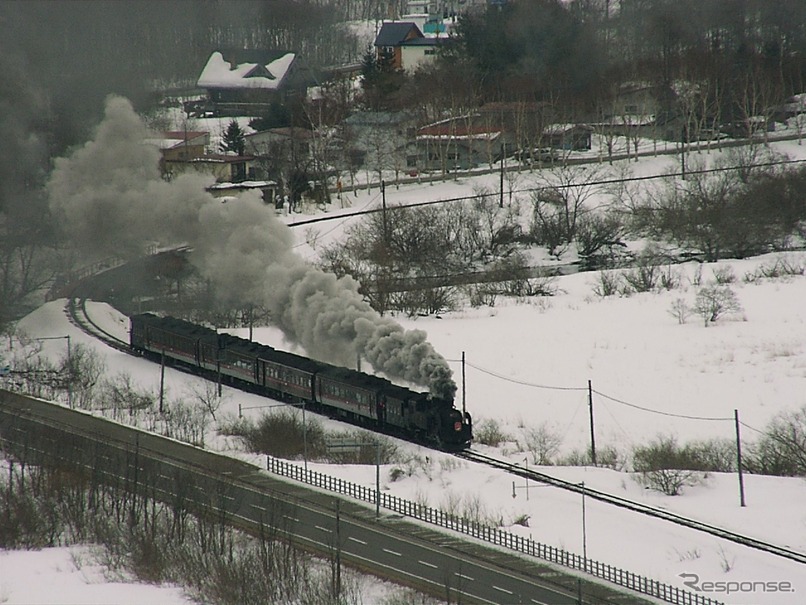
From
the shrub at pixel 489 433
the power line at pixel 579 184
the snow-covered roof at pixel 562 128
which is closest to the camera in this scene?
the shrub at pixel 489 433

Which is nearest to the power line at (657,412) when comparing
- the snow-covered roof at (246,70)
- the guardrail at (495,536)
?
the guardrail at (495,536)

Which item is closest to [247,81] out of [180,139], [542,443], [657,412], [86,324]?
[180,139]

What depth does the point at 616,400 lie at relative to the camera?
58562 mm

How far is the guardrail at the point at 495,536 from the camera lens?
37031 millimetres

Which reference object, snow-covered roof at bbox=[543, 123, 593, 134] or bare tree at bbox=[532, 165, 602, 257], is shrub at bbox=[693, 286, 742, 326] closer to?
bare tree at bbox=[532, 165, 602, 257]

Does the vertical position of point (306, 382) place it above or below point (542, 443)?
above

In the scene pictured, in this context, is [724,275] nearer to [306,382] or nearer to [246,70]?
[306,382]

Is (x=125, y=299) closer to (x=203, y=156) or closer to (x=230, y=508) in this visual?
(x=203, y=156)

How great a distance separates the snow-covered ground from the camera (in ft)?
134

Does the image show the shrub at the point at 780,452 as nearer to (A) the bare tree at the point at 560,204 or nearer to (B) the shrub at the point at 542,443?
(B) the shrub at the point at 542,443

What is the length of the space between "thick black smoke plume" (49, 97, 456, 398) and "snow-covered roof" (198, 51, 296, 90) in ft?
140

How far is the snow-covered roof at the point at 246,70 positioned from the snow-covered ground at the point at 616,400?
3574 centimetres

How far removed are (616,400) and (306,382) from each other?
1466 cm

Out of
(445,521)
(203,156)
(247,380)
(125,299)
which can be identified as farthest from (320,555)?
(203,156)
